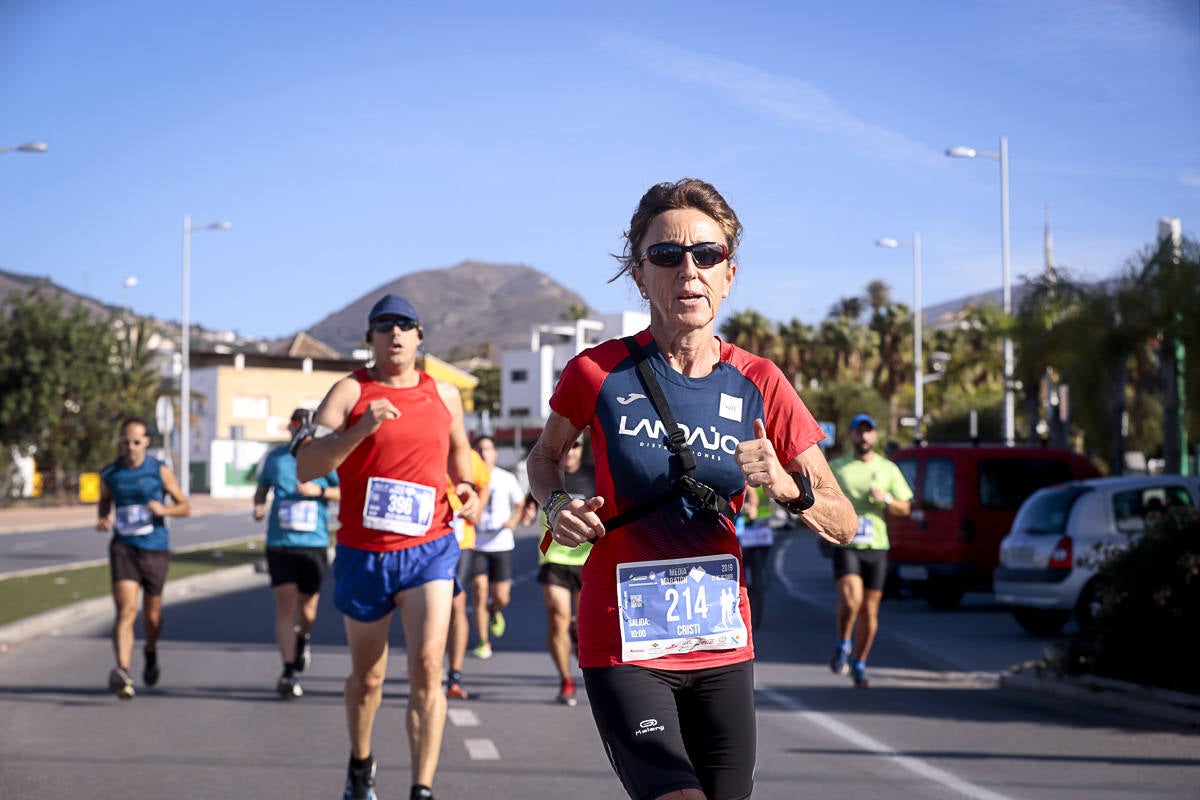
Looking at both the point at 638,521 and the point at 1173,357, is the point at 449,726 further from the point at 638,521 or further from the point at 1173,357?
the point at 1173,357

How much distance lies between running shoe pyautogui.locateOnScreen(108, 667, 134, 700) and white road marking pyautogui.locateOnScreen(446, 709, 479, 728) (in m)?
2.23

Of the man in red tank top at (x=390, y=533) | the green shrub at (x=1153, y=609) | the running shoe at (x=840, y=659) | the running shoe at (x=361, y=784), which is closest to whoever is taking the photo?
the man in red tank top at (x=390, y=533)

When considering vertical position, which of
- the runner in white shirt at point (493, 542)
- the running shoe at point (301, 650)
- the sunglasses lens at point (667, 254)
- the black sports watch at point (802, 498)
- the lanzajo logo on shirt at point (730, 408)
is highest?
the sunglasses lens at point (667, 254)

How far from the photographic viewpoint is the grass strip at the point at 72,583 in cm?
1655

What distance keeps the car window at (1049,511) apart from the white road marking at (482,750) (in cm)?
797

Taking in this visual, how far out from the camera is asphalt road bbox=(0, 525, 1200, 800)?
290 inches

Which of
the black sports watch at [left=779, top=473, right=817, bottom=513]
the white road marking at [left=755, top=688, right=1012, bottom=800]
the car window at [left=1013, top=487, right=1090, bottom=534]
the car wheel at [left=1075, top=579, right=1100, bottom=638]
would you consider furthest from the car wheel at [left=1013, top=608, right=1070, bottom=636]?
A: the black sports watch at [left=779, top=473, right=817, bottom=513]

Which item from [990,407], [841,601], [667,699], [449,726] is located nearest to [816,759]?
[449,726]

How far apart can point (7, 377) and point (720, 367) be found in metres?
57.0

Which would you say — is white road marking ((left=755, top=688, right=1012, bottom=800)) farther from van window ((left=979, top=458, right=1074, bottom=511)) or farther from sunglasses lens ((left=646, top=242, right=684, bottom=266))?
van window ((left=979, top=458, right=1074, bottom=511))

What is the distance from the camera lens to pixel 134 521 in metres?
10.7

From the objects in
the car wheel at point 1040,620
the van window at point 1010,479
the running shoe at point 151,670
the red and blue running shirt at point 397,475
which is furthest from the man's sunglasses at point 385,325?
the van window at point 1010,479

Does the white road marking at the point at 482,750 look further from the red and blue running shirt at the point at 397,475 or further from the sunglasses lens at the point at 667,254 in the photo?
the sunglasses lens at the point at 667,254

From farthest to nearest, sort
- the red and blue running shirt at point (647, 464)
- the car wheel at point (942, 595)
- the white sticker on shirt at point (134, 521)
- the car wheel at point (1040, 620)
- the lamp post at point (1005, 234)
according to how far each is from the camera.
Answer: the lamp post at point (1005, 234), the car wheel at point (942, 595), the car wheel at point (1040, 620), the white sticker on shirt at point (134, 521), the red and blue running shirt at point (647, 464)
